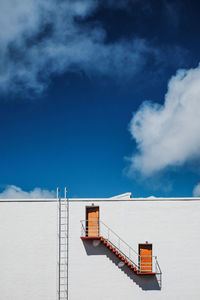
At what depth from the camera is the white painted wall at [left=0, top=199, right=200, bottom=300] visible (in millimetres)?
25484

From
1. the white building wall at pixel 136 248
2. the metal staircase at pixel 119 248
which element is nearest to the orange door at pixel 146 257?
the metal staircase at pixel 119 248

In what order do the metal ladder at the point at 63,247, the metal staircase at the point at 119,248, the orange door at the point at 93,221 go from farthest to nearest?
the orange door at the point at 93,221
the metal ladder at the point at 63,247
the metal staircase at the point at 119,248

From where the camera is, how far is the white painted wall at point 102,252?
25484mm

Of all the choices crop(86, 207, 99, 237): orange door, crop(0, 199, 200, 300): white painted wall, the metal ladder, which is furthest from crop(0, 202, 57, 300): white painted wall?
crop(86, 207, 99, 237): orange door

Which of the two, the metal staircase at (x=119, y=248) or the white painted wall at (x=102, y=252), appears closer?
the metal staircase at (x=119, y=248)

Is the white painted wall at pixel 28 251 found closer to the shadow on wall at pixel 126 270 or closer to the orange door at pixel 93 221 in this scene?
the orange door at pixel 93 221

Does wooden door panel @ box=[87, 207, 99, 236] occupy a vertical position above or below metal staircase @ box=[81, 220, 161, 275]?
above

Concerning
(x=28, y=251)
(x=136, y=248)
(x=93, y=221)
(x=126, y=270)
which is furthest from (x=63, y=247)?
(x=136, y=248)

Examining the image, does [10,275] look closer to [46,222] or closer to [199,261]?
[46,222]

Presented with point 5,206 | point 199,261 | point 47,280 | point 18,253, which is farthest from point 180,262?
point 5,206

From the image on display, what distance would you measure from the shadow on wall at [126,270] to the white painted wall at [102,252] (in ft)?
0.26

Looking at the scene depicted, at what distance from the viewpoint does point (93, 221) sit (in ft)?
87.8

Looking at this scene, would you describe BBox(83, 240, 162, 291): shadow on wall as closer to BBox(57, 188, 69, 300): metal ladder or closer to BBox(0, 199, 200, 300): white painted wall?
BBox(0, 199, 200, 300): white painted wall

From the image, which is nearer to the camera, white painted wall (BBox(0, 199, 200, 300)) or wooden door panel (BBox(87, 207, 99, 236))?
white painted wall (BBox(0, 199, 200, 300))
